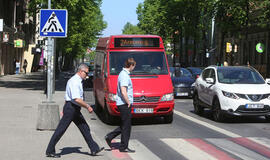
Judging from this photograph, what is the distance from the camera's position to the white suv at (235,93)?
14.1m

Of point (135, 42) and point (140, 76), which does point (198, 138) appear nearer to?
point (140, 76)

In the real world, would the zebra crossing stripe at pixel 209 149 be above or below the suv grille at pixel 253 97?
below

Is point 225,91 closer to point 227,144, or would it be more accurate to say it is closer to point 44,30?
point 227,144

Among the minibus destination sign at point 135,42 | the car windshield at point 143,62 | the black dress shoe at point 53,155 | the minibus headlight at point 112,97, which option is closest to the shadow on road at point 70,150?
the black dress shoe at point 53,155

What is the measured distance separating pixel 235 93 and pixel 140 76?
2.63 m

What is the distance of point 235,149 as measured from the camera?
31.9 feet

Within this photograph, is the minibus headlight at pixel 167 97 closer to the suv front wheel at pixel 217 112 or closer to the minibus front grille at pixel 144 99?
the minibus front grille at pixel 144 99

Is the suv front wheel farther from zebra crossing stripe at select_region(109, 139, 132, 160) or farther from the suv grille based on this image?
zebra crossing stripe at select_region(109, 139, 132, 160)

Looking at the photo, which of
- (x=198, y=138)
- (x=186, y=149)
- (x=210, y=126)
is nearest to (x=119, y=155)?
(x=186, y=149)

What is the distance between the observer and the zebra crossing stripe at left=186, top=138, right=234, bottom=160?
8906 millimetres

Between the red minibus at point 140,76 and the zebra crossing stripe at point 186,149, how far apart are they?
8.37ft

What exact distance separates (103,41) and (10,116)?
3771 mm

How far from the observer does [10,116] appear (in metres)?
14.8

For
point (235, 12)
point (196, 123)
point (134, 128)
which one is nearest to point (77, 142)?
point (134, 128)
